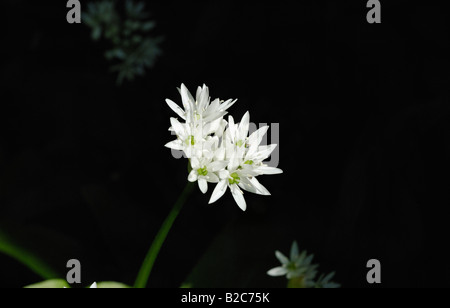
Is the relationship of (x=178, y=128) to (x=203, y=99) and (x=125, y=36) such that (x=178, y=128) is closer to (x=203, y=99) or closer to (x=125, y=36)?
(x=203, y=99)

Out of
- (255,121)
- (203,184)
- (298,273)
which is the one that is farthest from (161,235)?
(255,121)

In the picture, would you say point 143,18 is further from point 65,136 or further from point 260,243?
point 260,243

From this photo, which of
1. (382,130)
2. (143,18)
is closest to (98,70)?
(143,18)

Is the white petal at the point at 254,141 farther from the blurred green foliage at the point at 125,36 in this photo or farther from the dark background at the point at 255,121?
the blurred green foliage at the point at 125,36

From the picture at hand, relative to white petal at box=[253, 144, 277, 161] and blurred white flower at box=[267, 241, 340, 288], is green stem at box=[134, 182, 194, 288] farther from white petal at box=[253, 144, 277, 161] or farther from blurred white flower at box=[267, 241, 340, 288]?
blurred white flower at box=[267, 241, 340, 288]

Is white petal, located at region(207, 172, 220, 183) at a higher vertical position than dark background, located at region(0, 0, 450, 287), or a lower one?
lower

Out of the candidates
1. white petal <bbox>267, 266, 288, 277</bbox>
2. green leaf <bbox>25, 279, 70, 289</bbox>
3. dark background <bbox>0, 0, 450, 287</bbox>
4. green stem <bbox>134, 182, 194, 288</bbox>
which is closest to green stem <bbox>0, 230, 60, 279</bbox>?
dark background <bbox>0, 0, 450, 287</bbox>
